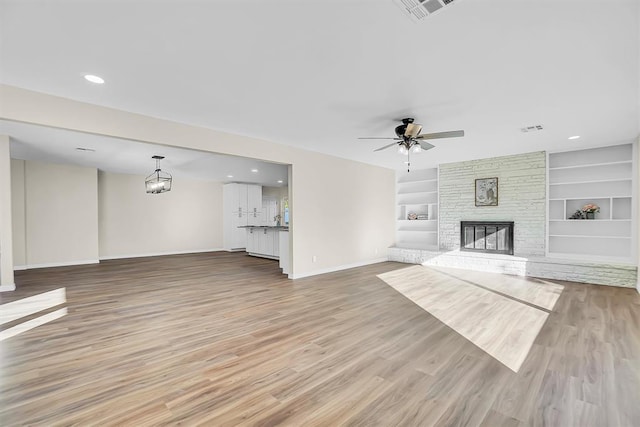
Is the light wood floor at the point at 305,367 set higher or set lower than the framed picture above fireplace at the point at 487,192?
lower

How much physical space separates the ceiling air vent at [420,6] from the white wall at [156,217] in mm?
9887

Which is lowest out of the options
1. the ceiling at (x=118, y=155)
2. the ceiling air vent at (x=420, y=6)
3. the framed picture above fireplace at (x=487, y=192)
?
the framed picture above fireplace at (x=487, y=192)

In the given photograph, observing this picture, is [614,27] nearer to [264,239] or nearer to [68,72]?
[68,72]

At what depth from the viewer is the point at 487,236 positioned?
686cm

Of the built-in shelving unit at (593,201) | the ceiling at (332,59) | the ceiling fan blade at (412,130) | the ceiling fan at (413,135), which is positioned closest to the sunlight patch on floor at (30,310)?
the ceiling at (332,59)

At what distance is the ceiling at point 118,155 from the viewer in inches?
193

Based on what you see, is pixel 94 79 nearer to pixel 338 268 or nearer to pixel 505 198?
pixel 338 268

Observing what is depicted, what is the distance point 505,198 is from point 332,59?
19.6ft

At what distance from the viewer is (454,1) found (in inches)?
73.1

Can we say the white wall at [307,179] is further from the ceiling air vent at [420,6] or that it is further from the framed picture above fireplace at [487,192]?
the ceiling air vent at [420,6]

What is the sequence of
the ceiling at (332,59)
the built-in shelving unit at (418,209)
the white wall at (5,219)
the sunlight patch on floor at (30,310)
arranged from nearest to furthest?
the ceiling at (332,59)
the sunlight patch on floor at (30,310)
the white wall at (5,219)
the built-in shelving unit at (418,209)

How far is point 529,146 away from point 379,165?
3.30 metres

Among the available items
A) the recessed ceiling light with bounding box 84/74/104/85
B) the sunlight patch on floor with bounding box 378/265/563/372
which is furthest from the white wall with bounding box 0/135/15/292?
the sunlight patch on floor with bounding box 378/265/563/372

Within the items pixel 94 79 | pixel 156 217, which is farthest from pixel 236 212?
pixel 94 79
